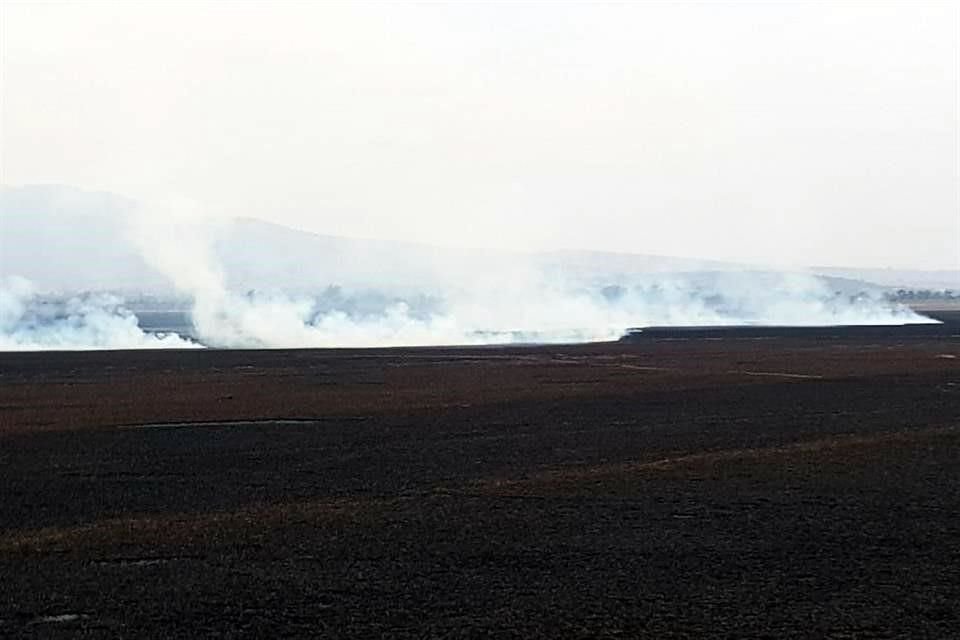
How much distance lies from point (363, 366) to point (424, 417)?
2854cm

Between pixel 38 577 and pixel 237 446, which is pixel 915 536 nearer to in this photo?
pixel 38 577

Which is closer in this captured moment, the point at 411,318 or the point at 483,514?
the point at 483,514

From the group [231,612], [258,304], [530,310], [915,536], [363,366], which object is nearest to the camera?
[231,612]

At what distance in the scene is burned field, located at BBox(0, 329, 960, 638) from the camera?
52.1 ft

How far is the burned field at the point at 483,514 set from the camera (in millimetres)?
15883

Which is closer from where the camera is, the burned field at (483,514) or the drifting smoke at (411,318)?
the burned field at (483,514)

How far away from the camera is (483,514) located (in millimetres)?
22703

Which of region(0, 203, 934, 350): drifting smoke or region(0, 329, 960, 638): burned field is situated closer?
region(0, 329, 960, 638): burned field

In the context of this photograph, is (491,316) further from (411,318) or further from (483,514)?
(483,514)

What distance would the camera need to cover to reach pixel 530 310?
15850 cm

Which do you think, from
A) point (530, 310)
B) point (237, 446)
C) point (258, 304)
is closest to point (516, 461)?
point (237, 446)

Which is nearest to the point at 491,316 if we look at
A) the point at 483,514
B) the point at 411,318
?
the point at 411,318

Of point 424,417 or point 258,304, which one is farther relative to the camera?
point 258,304

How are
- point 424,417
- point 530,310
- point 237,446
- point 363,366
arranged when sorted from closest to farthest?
point 237,446
point 424,417
point 363,366
point 530,310
